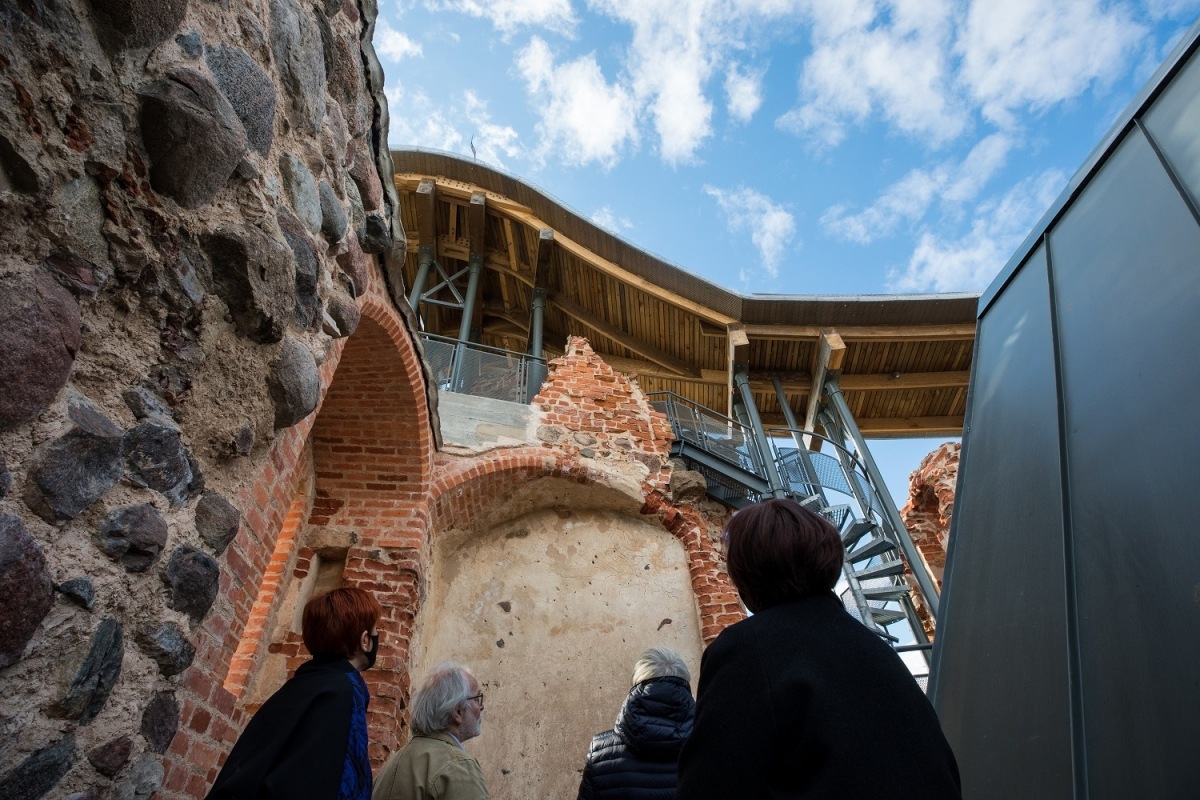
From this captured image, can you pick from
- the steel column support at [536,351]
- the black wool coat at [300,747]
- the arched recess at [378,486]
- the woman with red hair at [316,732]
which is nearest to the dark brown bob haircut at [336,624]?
the woman with red hair at [316,732]

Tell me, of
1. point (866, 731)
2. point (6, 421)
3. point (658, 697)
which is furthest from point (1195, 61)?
point (6, 421)

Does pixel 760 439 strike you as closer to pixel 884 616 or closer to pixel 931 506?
pixel 884 616

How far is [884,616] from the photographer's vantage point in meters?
6.86

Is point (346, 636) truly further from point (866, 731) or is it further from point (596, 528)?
point (596, 528)

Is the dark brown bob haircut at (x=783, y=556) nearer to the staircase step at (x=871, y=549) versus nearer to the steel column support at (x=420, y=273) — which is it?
the staircase step at (x=871, y=549)

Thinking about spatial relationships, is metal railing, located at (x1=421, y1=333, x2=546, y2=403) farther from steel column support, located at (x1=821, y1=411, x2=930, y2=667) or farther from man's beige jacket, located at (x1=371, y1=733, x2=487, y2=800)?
man's beige jacket, located at (x1=371, y1=733, x2=487, y2=800)

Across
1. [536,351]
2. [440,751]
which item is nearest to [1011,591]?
[440,751]

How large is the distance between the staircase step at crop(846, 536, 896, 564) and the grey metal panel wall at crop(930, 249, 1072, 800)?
511 cm

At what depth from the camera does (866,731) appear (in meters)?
1.08

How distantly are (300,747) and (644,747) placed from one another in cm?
111

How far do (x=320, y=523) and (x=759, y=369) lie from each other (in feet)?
24.3

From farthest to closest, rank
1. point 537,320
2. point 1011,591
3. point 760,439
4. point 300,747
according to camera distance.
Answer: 1. point 537,320
2. point 760,439
3. point 1011,591
4. point 300,747

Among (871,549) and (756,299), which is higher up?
(756,299)

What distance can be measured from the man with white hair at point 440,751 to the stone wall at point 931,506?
28.7ft
